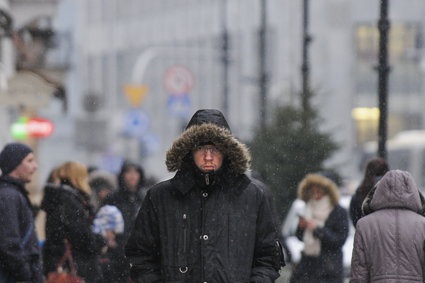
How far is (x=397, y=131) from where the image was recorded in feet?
228

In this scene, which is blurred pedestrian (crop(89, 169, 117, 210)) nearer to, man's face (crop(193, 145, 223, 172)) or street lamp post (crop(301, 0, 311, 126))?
street lamp post (crop(301, 0, 311, 126))

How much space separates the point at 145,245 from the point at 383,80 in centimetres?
823

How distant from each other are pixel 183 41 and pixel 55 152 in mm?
14488

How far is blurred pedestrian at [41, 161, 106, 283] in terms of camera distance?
1148cm

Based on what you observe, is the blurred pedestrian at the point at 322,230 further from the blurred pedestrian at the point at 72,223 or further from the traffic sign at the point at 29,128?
the traffic sign at the point at 29,128

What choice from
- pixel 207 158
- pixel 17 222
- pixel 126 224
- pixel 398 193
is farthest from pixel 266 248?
pixel 126 224

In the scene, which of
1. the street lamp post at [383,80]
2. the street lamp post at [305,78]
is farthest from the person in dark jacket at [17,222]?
the street lamp post at [305,78]

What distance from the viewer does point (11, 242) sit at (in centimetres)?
988

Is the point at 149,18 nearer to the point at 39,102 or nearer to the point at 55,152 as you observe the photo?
the point at 55,152

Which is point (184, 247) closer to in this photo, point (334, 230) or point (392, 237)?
point (392, 237)

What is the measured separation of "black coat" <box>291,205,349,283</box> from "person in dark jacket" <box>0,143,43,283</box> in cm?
307

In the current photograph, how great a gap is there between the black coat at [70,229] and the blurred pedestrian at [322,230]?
201 cm

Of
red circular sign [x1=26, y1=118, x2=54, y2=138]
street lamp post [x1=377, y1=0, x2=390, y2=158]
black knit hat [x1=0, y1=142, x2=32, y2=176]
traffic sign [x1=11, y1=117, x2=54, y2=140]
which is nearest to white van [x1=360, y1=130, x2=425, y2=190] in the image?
red circular sign [x1=26, y1=118, x2=54, y2=138]

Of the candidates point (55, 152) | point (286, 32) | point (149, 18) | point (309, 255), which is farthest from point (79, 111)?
point (309, 255)
